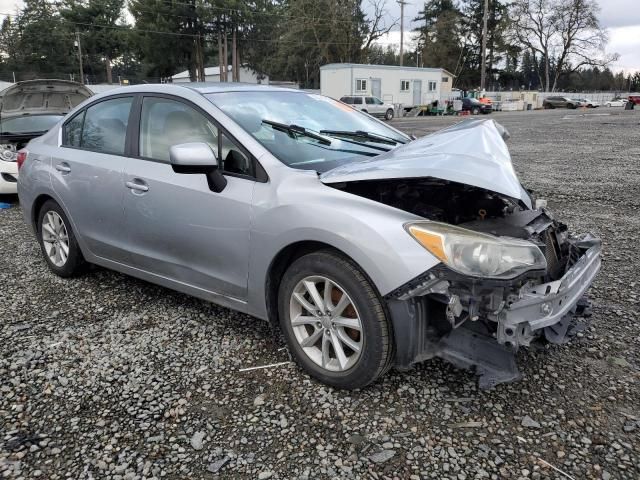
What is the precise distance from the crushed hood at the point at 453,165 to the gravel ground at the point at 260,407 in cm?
107

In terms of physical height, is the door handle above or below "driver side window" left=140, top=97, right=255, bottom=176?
below

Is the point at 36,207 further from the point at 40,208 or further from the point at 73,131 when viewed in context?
the point at 73,131

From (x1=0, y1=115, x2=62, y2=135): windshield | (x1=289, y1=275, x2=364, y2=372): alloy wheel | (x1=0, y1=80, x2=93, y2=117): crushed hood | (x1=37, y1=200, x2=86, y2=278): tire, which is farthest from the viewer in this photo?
(x1=0, y1=80, x2=93, y2=117): crushed hood

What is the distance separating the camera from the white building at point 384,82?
39.2 m

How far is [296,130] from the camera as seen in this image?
3439mm

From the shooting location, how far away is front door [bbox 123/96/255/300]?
3.09 metres

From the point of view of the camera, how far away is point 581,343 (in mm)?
3318

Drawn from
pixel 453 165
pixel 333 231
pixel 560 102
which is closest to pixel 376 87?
pixel 560 102

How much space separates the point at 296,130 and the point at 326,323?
133 cm

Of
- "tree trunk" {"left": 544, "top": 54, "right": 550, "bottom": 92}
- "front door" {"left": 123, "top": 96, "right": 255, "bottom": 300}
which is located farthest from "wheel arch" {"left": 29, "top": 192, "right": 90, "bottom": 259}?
"tree trunk" {"left": 544, "top": 54, "right": 550, "bottom": 92}

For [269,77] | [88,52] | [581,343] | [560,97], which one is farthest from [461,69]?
[581,343]

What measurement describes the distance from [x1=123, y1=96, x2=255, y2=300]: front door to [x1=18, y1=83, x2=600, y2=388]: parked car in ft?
0.04

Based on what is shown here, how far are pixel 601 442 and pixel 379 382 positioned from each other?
3.54 ft

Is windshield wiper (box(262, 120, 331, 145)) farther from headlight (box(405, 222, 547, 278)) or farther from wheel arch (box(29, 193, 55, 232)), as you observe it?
wheel arch (box(29, 193, 55, 232))
